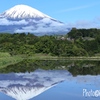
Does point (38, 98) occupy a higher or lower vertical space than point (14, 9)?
lower

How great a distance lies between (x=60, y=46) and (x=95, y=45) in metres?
5.16

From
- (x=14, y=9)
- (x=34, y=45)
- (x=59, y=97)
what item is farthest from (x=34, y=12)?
(x=59, y=97)

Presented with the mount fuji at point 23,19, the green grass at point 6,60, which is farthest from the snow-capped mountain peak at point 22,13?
the green grass at point 6,60

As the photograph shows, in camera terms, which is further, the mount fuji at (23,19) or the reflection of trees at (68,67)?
the mount fuji at (23,19)

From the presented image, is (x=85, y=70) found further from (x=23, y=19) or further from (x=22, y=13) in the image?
(x=23, y=19)

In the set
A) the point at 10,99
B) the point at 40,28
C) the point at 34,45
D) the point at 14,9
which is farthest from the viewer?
the point at 40,28

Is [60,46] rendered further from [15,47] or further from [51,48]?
[15,47]

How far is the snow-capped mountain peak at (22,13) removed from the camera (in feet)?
314

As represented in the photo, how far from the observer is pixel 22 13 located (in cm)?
10256

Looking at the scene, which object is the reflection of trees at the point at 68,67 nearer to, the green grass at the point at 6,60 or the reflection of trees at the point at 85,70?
the reflection of trees at the point at 85,70

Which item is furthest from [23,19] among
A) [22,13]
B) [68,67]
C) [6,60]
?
[68,67]

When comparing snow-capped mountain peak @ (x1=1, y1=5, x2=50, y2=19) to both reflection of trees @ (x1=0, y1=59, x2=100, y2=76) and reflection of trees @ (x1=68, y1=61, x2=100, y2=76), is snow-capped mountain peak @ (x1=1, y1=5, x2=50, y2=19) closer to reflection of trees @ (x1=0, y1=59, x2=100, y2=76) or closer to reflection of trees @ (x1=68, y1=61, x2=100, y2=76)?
reflection of trees @ (x1=0, y1=59, x2=100, y2=76)

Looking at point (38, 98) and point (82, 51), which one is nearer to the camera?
point (38, 98)

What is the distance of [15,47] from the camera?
37.1 meters
